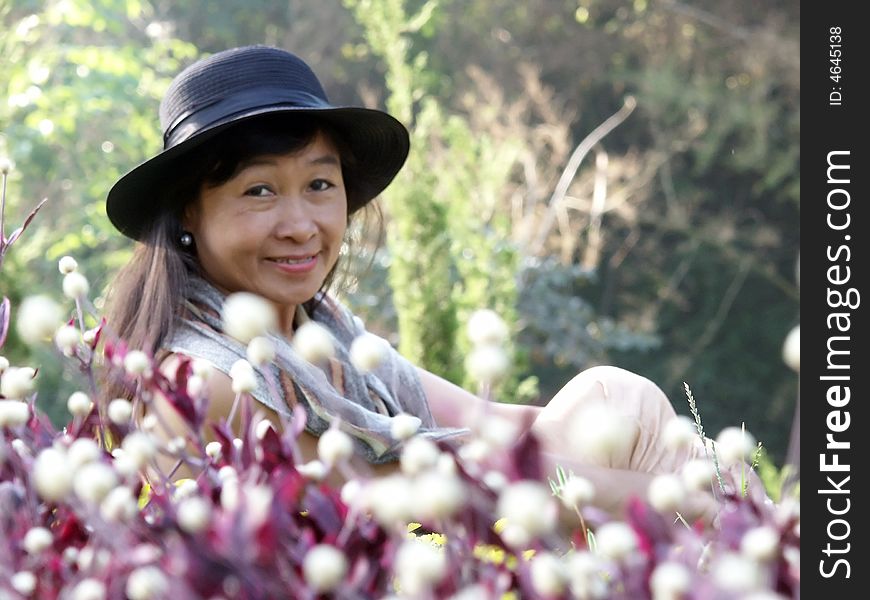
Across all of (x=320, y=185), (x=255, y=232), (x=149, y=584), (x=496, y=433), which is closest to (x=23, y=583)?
(x=149, y=584)

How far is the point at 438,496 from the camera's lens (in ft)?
2.15

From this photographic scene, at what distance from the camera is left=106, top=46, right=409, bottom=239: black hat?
215cm

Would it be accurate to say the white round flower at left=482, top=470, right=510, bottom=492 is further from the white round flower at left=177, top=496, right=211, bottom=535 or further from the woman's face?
the woman's face

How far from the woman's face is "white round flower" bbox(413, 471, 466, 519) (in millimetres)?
1557

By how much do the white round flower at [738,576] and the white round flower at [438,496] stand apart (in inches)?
5.7

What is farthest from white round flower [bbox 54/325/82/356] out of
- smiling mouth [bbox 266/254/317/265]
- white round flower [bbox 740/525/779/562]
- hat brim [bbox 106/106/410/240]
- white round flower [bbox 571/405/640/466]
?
smiling mouth [bbox 266/254/317/265]

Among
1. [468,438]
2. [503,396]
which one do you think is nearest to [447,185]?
[503,396]

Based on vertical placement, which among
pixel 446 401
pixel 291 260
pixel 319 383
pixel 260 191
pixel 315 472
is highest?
pixel 260 191

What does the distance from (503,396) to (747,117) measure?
6.79 metres

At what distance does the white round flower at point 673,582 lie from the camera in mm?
654

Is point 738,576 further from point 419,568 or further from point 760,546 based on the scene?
point 419,568

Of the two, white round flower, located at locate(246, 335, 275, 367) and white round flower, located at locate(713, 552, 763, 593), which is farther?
white round flower, located at locate(246, 335, 275, 367)

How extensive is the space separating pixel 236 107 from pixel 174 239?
30cm

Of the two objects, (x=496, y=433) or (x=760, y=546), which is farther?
(x=496, y=433)
